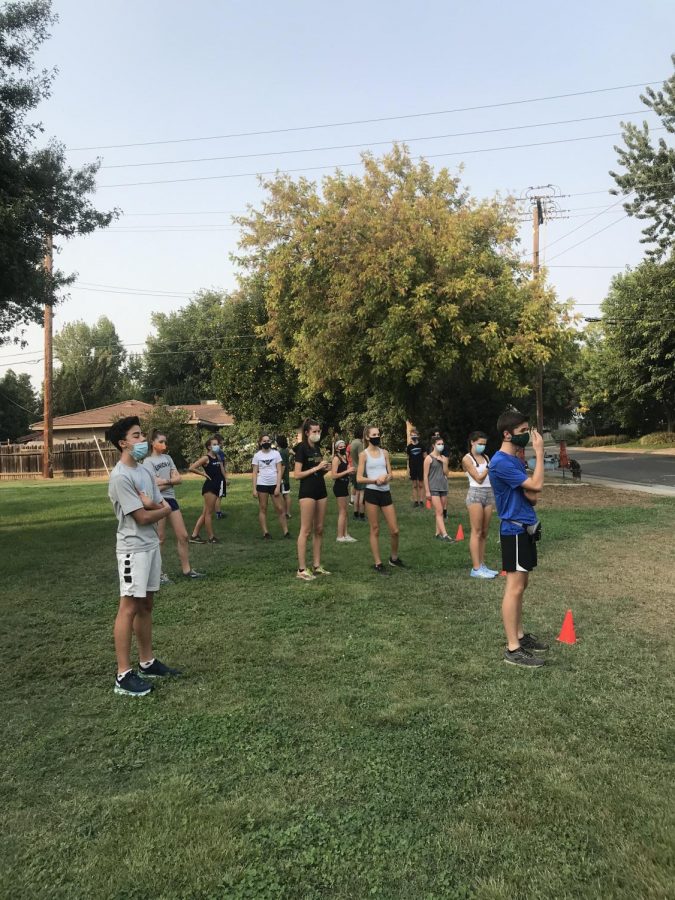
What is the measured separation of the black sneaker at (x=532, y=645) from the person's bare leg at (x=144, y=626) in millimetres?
2897

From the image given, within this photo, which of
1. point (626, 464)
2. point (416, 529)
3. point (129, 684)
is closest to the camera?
point (129, 684)

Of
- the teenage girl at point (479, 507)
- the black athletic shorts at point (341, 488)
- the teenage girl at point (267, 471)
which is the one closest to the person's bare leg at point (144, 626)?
the teenage girl at point (479, 507)

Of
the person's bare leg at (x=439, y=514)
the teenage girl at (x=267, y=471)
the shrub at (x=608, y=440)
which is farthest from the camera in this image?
the shrub at (x=608, y=440)

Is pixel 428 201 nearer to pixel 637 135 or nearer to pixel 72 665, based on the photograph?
pixel 637 135

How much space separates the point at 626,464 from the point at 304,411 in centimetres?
1553

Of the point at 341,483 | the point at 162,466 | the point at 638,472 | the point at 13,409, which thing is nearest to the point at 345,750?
the point at 162,466

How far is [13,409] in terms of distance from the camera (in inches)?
2282

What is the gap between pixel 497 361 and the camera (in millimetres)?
20438

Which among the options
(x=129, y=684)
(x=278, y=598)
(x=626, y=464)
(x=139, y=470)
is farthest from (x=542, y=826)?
(x=626, y=464)

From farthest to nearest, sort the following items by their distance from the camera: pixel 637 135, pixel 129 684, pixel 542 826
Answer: pixel 637 135
pixel 129 684
pixel 542 826

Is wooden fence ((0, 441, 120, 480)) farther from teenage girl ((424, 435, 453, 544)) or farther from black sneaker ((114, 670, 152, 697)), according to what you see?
black sneaker ((114, 670, 152, 697))

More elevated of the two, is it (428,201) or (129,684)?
(428,201)

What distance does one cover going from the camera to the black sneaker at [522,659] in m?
4.92

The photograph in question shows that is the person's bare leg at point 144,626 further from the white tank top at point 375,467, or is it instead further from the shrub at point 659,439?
the shrub at point 659,439
